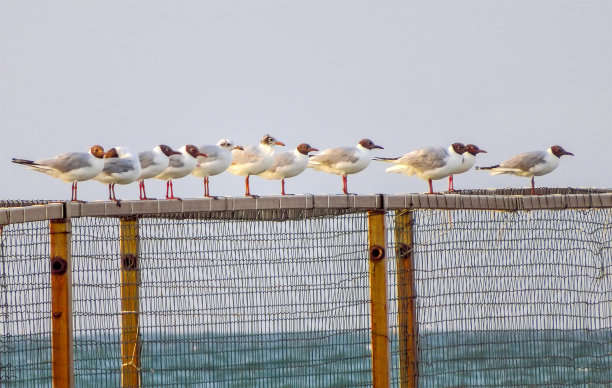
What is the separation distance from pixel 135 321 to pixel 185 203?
3.26 ft

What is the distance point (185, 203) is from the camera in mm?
7641

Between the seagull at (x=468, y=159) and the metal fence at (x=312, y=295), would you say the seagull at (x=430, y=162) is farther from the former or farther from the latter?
the metal fence at (x=312, y=295)

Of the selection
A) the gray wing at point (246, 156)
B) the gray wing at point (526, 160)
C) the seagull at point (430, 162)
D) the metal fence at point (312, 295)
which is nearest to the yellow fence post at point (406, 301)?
the metal fence at point (312, 295)

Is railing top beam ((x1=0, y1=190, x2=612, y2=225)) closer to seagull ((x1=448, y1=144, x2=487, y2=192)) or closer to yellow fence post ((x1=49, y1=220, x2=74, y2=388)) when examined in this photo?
yellow fence post ((x1=49, y1=220, x2=74, y2=388))

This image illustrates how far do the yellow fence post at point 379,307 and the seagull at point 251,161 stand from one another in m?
2.87

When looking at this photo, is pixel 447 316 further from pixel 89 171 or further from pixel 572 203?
pixel 89 171

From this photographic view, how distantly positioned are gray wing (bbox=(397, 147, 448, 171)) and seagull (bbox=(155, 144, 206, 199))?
235cm

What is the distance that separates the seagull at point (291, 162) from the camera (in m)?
10.8

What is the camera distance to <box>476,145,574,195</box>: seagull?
1203 centimetres

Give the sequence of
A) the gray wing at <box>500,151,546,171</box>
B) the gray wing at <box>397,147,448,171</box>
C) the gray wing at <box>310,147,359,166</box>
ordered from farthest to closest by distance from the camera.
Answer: the gray wing at <box>500,151,546,171</box>, the gray wing at <box>397,147,448,171</box>, the gray wing at <box>310,147,359,166</box>

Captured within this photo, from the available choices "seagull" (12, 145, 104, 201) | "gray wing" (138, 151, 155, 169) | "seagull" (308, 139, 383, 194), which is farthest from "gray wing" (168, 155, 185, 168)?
"seagull" (308, 139, 383, 194)

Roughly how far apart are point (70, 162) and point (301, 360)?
2.80m

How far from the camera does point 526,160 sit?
39.5 ft

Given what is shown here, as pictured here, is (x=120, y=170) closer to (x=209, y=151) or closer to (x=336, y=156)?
(x=209, y=151)
